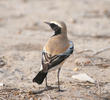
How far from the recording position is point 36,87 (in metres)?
5.65

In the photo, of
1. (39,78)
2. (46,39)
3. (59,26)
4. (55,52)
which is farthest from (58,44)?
(46,39)

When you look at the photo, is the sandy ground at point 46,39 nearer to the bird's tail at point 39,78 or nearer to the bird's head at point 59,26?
the bird's tail at point 39,78

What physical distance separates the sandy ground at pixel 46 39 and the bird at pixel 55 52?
1.34ft

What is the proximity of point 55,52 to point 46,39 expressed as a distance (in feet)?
12.4

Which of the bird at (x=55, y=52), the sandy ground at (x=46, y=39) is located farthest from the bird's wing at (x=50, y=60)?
the sandy ground at (x=46, y=39)

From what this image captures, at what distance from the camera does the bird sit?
5.09m

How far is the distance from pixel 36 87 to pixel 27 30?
4.55 m

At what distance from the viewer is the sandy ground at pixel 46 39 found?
5.43 meters

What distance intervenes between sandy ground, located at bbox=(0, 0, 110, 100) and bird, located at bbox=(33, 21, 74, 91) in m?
0.41

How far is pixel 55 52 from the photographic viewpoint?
523 cm

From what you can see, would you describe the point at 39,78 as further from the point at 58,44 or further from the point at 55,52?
the point at 58,44

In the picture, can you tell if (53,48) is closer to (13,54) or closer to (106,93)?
(106,93)

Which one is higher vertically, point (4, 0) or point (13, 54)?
point (4, 0)

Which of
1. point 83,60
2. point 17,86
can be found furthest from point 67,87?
point 83,60
